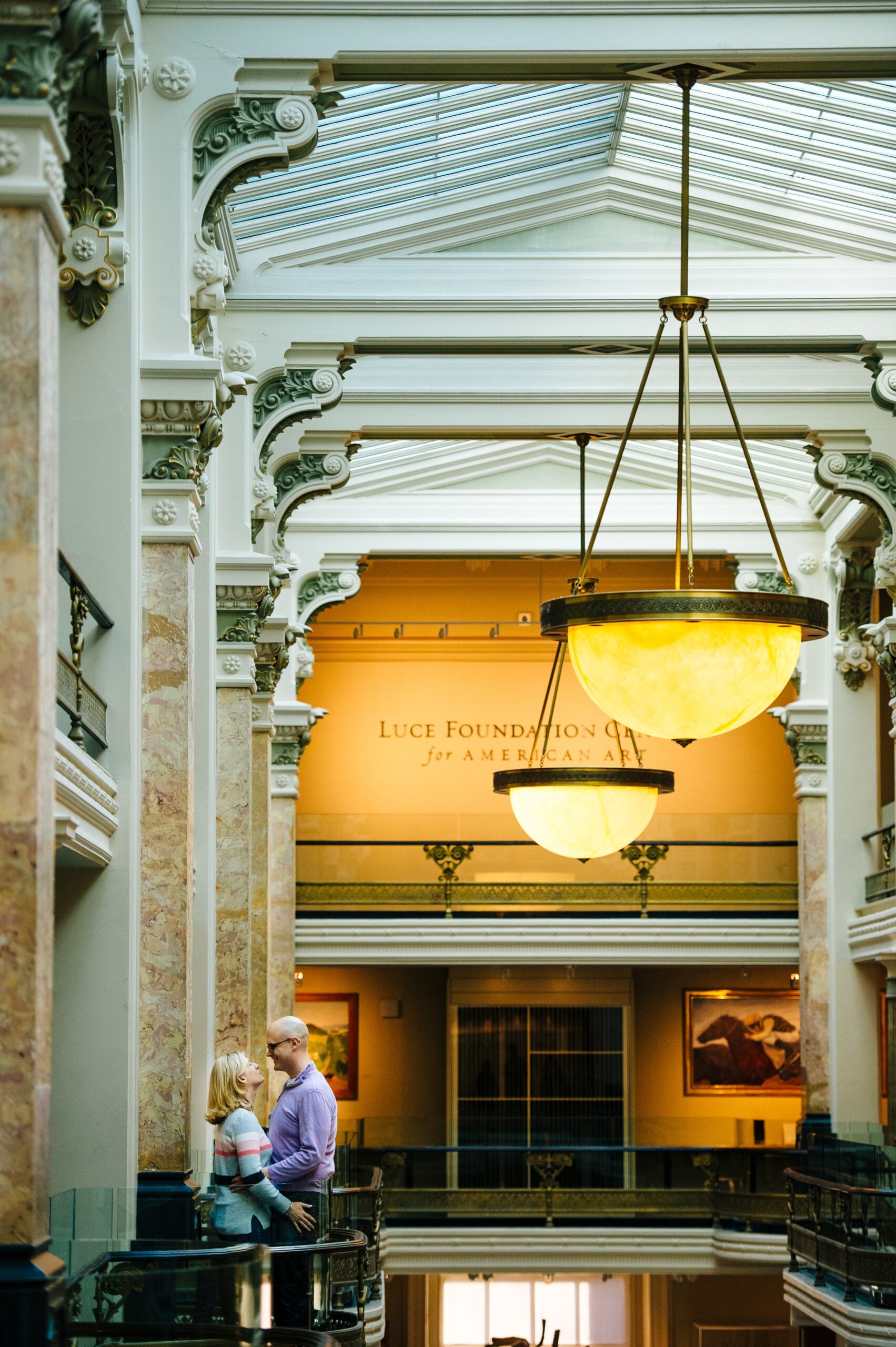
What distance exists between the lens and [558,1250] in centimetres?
1903

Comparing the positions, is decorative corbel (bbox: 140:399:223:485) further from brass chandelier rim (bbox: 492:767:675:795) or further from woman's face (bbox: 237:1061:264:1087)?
brass chandelier rim (bbox: 492:767:675:795)

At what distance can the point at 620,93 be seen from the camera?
41.4 ft

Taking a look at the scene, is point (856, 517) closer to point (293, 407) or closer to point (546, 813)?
point (546, 813)

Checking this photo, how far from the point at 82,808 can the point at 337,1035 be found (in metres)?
18.2

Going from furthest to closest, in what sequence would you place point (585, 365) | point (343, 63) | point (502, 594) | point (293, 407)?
point (502, 594), point (585, 365), point (293, 407), point (343, 63)

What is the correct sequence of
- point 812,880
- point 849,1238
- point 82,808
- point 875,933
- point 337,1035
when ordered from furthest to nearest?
point 337,1035 < point 812,880 < point 875,933 < point 849,1238 < point 82,808

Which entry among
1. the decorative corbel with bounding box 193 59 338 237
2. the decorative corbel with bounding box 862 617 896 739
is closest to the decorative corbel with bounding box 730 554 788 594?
the decorative corbel with bounding box 862 617 896 739

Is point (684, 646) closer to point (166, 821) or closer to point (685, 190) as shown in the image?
point (685, 190)

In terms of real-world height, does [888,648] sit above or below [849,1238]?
above

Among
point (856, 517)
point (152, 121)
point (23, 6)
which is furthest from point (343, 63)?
point (856, 517)

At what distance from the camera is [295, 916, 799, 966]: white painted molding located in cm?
2161

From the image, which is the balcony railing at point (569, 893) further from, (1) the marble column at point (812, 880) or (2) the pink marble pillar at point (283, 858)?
(2) the pink marble pillar at point (283, 858)

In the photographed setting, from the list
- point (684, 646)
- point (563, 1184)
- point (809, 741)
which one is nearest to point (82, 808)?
point (684, 646)

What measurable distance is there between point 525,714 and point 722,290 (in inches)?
530
